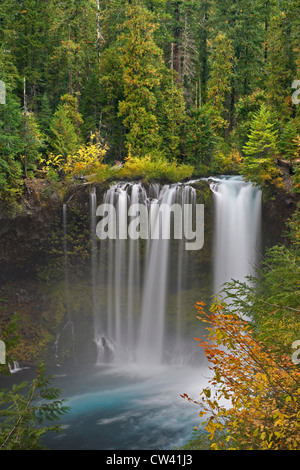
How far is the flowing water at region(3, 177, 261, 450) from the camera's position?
17.5 metres

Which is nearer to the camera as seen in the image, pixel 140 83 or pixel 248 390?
pixel 248 390

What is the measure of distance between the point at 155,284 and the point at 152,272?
622 millimetres

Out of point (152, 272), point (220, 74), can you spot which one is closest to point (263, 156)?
point (152, 272)

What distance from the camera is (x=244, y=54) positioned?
28.6 m

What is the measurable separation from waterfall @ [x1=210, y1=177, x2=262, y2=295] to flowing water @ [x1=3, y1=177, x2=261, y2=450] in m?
0.05

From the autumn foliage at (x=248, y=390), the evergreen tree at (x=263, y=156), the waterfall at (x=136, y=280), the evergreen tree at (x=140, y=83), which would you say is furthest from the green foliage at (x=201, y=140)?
the autumn foliage at (x=248, y=390)

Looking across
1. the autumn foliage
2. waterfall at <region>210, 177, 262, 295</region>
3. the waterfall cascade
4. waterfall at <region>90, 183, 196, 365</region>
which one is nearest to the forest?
waterfall at <region>210, 177, 262, 295</region>

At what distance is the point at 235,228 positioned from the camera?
1806cm

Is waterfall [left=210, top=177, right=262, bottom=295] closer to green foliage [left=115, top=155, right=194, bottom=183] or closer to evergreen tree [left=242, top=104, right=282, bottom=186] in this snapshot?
evergreen tree [left=242, top=104, right=282, bottom=186]

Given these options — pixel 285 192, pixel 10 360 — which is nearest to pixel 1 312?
pixel 10 360

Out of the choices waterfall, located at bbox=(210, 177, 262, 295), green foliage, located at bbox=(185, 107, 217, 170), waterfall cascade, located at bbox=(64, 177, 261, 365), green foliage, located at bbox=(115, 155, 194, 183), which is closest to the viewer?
waterfall, located at bbox=(210, 177, 262, 295)

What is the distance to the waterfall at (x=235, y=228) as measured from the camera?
57.9ft

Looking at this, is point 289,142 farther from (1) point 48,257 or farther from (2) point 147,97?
(1) point 48,257

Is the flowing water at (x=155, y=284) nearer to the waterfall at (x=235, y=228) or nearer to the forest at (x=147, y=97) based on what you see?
the waterfall at (x=235, y=228)
